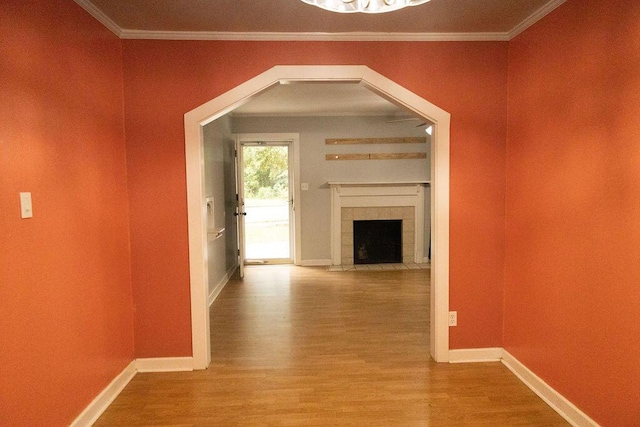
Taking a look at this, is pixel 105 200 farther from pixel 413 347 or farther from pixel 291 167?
pixel 291 167

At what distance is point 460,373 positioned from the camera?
10.1 feet

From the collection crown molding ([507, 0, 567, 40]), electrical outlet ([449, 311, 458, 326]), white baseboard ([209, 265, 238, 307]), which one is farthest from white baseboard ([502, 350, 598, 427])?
white baseboard ([209, 265, 238, 307])

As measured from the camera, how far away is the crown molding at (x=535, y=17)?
2.54 metres

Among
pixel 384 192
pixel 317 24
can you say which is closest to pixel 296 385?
pixel 317 24

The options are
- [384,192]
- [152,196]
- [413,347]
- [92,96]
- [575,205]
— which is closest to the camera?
[575,205]

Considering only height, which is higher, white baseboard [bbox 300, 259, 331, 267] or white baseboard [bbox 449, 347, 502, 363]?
white baseboard [bbox 300, 259, 331, 267]

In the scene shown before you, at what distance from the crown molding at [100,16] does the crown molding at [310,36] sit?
Answer: 68 mm

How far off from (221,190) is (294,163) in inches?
55.9

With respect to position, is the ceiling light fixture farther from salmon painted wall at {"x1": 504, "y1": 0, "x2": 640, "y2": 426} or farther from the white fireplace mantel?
the white fireplace mantel

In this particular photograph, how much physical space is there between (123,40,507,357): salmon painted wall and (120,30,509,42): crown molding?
0.04 meters

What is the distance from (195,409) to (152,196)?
1477 mm

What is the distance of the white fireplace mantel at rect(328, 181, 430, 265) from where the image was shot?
6875 mm

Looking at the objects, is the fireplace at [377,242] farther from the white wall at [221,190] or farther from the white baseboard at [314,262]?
the white wall at [221,190]

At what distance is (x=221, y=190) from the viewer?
5.96 meters
